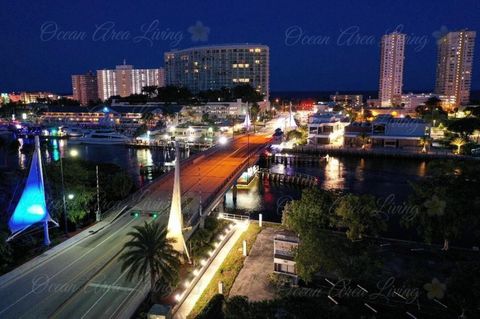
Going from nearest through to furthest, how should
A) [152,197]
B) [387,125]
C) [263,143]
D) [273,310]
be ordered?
[273,310] < [152,197] < [263,143] < [387,125]

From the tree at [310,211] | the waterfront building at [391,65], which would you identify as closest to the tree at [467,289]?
the tree at [310,211]

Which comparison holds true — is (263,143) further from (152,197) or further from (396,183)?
(152,197)

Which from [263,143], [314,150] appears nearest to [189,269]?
[263,143]

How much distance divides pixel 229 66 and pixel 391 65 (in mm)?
79075

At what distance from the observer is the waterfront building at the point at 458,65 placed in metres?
165

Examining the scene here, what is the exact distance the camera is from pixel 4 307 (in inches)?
651

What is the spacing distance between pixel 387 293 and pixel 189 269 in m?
10.5

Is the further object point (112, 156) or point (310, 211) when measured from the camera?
point (112, 156)

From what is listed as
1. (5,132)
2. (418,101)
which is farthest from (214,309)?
(418,101)

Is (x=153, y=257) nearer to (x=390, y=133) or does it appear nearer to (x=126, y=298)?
(x=126, y=298)

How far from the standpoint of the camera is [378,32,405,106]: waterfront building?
182 m

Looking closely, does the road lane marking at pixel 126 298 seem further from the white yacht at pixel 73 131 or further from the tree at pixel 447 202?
the white yacht at pixel 73 131

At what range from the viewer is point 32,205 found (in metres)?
23.1

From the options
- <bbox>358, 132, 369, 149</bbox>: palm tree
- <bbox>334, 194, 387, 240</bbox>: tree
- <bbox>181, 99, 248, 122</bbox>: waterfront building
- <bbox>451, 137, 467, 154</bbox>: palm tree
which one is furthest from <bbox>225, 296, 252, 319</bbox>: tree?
<bbox>181, 99, 248, 122</bbox>: waterfront building
